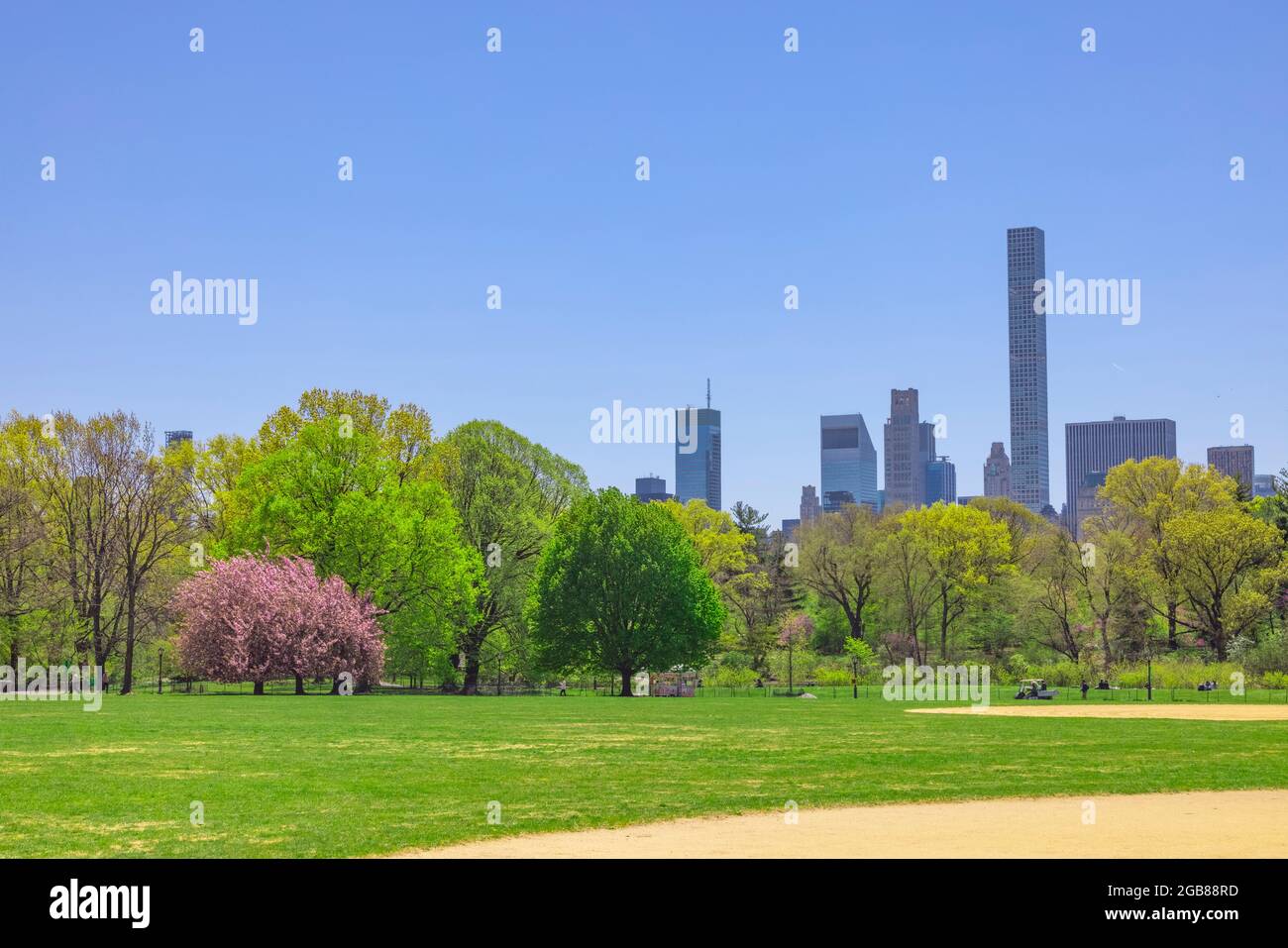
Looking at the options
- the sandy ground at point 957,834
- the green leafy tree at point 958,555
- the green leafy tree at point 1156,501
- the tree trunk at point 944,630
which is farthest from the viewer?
the green leafy tree at point 958,555

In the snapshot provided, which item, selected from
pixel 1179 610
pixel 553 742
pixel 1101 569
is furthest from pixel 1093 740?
pixel 1179 610

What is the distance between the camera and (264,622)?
233ft

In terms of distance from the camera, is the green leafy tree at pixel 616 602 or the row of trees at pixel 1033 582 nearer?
the green leafy tree at pixel 616 602

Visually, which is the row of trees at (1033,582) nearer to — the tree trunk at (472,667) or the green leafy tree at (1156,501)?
the green leafy tree at (1156,501)

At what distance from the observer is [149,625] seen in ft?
275

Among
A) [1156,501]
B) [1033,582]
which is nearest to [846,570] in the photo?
[1033,582]

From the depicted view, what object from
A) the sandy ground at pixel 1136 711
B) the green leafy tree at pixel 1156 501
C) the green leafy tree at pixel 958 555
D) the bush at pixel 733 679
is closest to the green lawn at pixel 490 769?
the sandy ground at pixel 1136 711

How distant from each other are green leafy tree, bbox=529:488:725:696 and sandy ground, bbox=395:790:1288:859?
5516cm

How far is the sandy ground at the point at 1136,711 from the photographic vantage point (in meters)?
50.5

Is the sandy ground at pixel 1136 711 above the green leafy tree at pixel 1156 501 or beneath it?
beneath

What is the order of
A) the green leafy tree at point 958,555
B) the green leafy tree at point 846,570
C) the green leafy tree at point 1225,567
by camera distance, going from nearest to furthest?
1. the green leafy tree at point 1225,567
2. the green leafy tree at point 958,555
3. the green leafy tree at point 846,570

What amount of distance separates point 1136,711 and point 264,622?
42180mm

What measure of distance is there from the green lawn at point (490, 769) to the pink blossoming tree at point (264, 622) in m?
21.9
